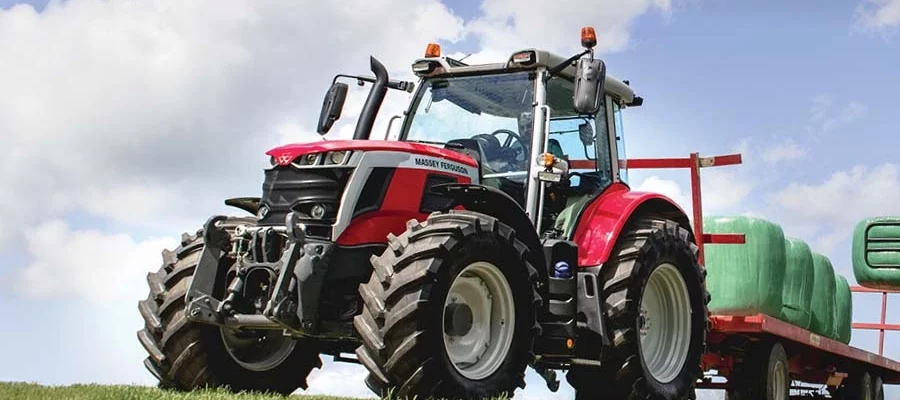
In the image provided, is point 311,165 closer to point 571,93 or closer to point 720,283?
point 571,93

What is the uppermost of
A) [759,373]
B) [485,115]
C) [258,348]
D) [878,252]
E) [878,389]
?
[485,115]

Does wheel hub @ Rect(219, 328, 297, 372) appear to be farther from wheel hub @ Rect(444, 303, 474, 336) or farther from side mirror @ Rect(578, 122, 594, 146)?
side mirror @ Rect(578, 122, 594, 146)

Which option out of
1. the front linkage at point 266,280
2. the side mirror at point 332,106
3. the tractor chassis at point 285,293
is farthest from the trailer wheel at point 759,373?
the front linkage at point 266,280

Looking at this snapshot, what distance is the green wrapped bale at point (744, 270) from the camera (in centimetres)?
1098

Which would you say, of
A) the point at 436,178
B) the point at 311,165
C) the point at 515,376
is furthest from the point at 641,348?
the point at 311,165

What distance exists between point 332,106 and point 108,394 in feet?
9.12

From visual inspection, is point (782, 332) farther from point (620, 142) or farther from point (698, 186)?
point (620, 142)

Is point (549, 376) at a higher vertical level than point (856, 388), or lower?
higher

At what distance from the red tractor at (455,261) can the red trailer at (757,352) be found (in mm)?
1225

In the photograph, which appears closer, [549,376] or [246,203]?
[549,376]

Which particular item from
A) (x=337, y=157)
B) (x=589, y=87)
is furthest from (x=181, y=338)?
(x=589, y=87)

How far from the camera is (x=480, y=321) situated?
7172mm

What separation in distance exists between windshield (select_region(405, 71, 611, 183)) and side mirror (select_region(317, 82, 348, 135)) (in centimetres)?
58

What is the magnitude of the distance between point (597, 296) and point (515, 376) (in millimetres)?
967
